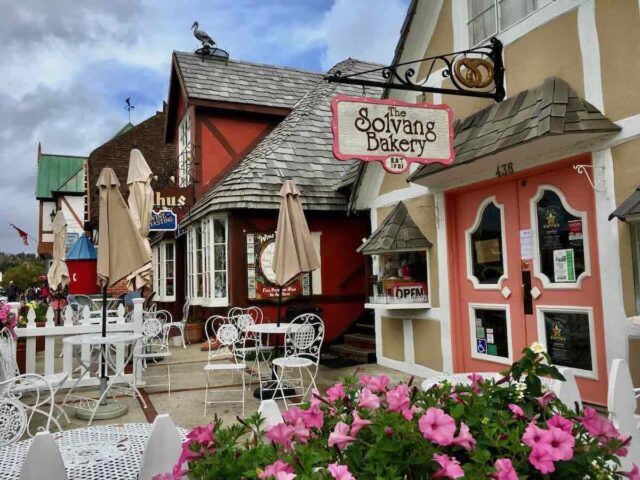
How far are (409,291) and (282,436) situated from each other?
19.0 feet

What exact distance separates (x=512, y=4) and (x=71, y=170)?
36.1 metres

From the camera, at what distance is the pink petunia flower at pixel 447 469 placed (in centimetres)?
109

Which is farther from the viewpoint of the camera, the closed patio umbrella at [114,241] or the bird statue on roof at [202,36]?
the bird statue on roof at [202,36]

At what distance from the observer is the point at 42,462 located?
5.70ft

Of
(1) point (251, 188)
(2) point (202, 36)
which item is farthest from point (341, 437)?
(2) point (202, 36)

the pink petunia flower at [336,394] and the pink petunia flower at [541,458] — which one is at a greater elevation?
the pink petunia flower at [336,394]

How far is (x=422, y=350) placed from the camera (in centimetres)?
687

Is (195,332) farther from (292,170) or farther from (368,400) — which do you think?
(368,400)

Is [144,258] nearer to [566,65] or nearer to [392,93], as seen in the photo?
[392,93]

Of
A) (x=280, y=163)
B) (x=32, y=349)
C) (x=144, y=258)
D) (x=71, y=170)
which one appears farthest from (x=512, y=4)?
(x=71, y=170)

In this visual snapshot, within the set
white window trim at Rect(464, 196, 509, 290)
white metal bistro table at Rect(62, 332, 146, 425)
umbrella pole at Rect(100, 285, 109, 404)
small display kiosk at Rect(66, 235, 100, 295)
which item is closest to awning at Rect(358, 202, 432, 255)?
white window trim at Rect(464, 196, 509, 290)

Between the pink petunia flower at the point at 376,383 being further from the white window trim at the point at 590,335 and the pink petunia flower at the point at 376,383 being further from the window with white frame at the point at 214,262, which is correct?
the window with white frame at the point at 214,262

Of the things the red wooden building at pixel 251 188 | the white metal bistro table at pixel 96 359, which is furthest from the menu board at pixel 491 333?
the red wooden building at pixel 251 188

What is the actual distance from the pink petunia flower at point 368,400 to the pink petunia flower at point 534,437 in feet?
1.22
